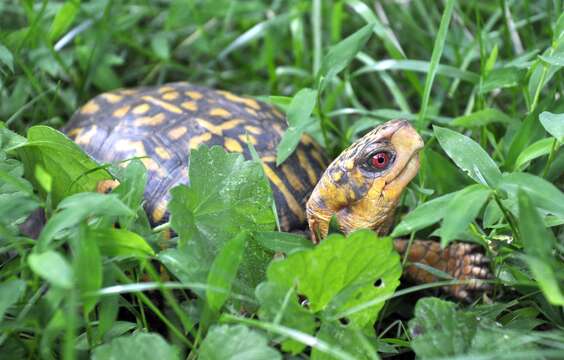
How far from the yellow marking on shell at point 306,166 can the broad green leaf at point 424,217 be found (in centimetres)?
56

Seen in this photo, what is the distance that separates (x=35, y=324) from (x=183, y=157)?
62 cm

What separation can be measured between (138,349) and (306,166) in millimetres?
733

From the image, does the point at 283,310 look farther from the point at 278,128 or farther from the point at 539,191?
the point at 278,128

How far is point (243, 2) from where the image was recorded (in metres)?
2.17

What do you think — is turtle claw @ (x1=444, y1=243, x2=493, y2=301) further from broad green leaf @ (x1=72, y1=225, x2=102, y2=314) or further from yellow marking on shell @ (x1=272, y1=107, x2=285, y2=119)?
broad green leaf @ (x1=72, y1=225, x2=102, y2=314)

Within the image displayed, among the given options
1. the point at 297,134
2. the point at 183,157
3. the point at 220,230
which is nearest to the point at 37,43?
the point at 183,157

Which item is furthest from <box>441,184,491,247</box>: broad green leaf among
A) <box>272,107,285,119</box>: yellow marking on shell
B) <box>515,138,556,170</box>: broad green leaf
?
<box>272,107,285,119</box>: yellow marking on shell

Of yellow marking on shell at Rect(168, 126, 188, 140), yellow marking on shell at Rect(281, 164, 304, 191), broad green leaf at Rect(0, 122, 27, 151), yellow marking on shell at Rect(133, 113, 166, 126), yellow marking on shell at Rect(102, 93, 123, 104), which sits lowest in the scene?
yellow marking on shell at Rect(281, 164, 304, 191)

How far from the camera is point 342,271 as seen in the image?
0.95 meters

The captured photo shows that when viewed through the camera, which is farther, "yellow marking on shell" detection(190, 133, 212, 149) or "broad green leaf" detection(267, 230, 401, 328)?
"yellow marking on shell" detection(190, 133, 212, 149)

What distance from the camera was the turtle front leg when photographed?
139 centimetres

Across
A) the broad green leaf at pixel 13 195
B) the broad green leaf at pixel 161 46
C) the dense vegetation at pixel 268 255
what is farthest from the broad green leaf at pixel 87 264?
the broad green leaf at pixel 161 46

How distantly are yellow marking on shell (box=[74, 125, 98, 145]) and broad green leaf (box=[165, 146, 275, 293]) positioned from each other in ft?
2.00

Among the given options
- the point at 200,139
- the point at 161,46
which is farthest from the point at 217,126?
the point at 161,46
